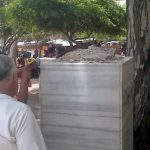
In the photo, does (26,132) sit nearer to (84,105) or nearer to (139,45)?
(84,105)

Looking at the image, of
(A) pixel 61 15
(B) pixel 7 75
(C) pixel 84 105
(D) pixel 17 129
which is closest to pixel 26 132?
(D) pixel 17 129

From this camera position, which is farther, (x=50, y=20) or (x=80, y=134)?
(x=50, y=20)

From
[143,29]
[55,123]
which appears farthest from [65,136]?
[143,29]

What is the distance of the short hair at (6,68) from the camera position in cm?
208

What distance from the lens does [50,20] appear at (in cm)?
1333

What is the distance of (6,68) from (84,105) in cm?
82

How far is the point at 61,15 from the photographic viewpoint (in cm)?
1292

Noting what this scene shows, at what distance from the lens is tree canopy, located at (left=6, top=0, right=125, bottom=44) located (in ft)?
42.3

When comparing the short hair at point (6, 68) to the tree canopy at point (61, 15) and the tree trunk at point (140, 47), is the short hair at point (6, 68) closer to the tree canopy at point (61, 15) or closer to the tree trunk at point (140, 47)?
the tree trunk at point (140, 47)

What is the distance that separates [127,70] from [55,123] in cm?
64

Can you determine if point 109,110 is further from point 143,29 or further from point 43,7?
point 43,7

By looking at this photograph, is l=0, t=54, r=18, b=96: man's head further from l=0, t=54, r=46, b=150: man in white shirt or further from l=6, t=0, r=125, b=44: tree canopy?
l=6, t=0, r=125, b=44: tree canopy

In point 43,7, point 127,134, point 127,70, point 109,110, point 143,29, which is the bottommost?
point 127,134

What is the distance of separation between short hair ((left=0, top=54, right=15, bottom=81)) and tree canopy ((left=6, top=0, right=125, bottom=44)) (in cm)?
1078
